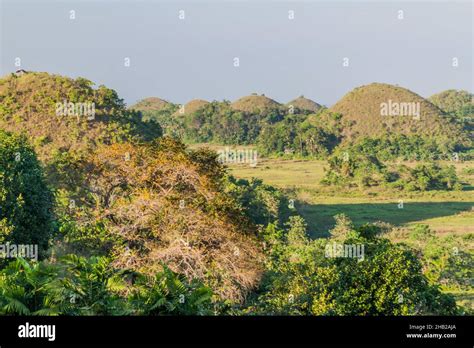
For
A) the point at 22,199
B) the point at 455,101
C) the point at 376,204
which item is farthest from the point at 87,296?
the point at 455,101

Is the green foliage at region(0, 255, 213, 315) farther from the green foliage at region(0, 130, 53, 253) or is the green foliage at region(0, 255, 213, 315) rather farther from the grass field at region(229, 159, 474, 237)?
the grass field at region(229, 159, 474, 237)

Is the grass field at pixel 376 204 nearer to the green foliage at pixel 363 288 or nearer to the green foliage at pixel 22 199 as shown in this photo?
the green foliage at pixel 22 199

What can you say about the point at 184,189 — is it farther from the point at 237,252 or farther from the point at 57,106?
the point at 57,106

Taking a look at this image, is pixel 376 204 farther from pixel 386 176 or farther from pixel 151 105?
pixel 151 105

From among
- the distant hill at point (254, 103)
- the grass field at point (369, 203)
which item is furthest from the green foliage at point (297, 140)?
the distant hill at point (254, 103)

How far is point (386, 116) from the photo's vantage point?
50.5 meters

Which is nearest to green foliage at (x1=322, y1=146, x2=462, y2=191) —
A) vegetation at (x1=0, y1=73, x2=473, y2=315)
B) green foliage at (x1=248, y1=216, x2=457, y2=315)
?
vegetation at (x1=0, y1=73, x2=473, y2=315)

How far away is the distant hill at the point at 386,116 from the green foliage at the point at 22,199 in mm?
35684

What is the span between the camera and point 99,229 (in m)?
13.2

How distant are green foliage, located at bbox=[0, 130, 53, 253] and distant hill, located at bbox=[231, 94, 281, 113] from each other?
1813 inches

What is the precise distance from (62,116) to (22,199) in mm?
13797

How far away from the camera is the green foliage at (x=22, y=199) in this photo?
43.0ft

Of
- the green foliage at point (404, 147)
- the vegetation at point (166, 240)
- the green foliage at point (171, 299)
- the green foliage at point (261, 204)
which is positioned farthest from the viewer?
the green foliage at point (404, 147)

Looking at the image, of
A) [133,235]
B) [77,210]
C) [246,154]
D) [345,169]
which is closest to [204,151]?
[133,235]
